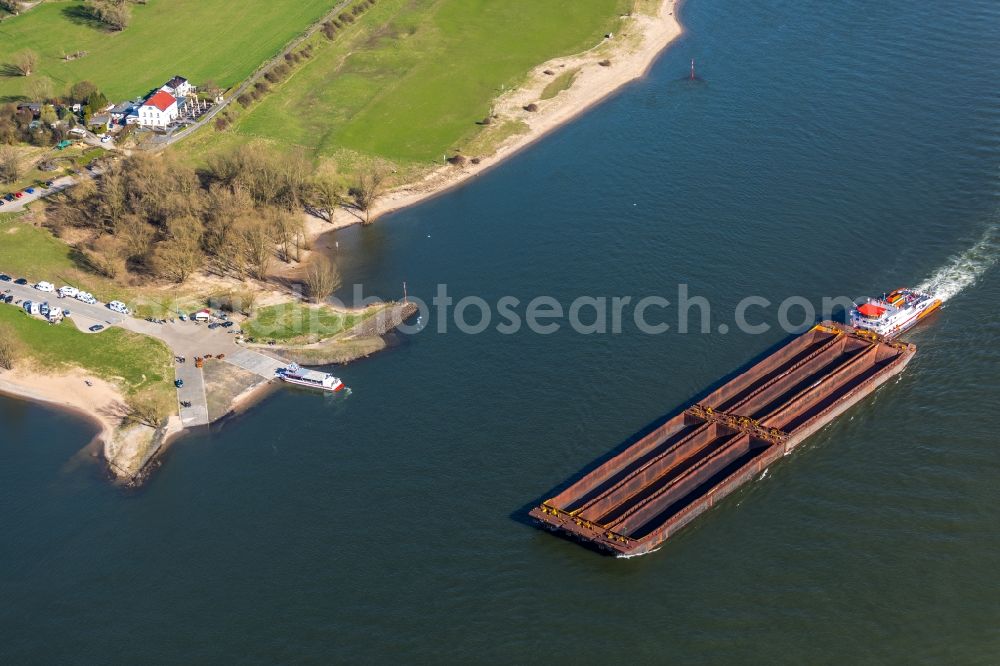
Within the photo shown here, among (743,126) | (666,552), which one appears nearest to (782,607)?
(666,552)

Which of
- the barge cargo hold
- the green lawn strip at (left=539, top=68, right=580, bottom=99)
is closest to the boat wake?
the barge cargo hold

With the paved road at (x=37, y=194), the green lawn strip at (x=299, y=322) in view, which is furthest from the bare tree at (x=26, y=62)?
the green lawn strip at (x=299, y=322)

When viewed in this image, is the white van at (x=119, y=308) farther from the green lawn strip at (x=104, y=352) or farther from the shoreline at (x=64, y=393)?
the shoreline at (x=64, y=393)

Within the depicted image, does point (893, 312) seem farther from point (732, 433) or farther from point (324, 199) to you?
point (324, 199)

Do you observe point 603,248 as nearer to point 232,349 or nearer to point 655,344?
point 655,344

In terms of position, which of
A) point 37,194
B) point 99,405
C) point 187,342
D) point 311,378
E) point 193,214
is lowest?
point 99,405

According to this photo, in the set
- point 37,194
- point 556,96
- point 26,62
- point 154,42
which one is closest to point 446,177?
point 556,96
